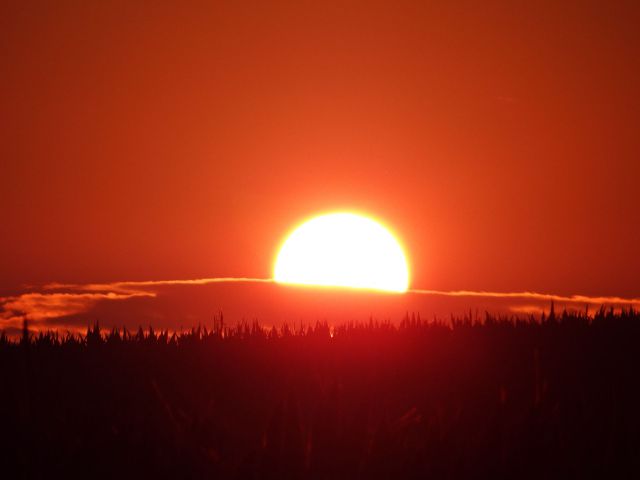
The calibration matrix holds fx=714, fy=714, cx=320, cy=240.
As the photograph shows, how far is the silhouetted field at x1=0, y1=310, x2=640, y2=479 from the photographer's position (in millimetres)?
4117

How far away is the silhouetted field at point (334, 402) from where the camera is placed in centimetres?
412

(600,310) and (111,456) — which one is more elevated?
(600,310)

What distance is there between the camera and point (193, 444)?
4238mm

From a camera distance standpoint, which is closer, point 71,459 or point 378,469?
point 378,469

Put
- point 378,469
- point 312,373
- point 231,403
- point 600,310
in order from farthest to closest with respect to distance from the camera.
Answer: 1. point 600,310
2. point 312,373
3. point 231,403
4. point 378,469

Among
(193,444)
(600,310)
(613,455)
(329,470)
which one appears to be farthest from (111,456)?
(600,310)

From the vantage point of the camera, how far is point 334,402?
4508mm

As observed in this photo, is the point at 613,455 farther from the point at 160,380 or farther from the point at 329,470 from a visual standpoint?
the point at 160,380

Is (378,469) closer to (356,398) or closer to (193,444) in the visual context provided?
(193,444)

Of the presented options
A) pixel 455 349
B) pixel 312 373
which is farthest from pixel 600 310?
pixel 312 373

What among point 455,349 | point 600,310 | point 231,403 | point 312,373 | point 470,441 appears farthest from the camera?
point 600,310

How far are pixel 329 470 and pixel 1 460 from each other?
6.60 feet

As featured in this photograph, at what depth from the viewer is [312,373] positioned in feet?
20.9

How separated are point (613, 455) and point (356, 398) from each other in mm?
2124
